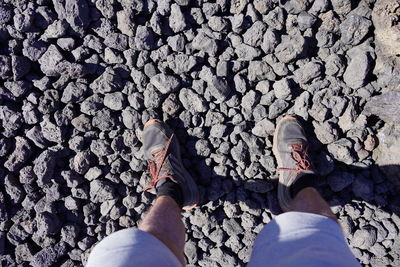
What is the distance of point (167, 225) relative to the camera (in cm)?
155

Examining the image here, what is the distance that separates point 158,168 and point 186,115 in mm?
335

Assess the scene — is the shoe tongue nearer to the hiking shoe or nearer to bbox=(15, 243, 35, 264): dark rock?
the hiking shoe

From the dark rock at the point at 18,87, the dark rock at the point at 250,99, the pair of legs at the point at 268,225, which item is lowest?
the pair of legs at the point at 268,225

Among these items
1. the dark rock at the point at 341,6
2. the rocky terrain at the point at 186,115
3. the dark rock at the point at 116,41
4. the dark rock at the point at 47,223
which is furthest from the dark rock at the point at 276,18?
the dark rock at the point at 47,223

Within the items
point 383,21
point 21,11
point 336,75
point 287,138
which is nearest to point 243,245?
point 287,138

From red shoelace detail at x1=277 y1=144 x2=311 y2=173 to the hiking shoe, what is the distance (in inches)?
20.9

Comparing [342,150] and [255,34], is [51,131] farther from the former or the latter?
[342,150]

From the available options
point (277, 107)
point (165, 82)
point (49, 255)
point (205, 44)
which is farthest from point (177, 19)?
point (49, 255)

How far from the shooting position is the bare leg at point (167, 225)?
146cm

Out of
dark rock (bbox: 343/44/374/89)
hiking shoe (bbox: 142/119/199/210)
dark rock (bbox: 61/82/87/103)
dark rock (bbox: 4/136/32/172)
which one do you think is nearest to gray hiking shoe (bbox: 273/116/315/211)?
dark rock (bbox: 343/44/374/89)

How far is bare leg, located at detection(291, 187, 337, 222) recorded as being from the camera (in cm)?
159

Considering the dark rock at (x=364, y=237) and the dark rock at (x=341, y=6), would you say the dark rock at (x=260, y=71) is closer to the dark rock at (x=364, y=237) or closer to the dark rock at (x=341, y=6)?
the dark rock at (x=341, y=6)

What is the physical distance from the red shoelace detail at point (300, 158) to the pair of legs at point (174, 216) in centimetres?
11

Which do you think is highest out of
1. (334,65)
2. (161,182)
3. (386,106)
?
(334,65)
